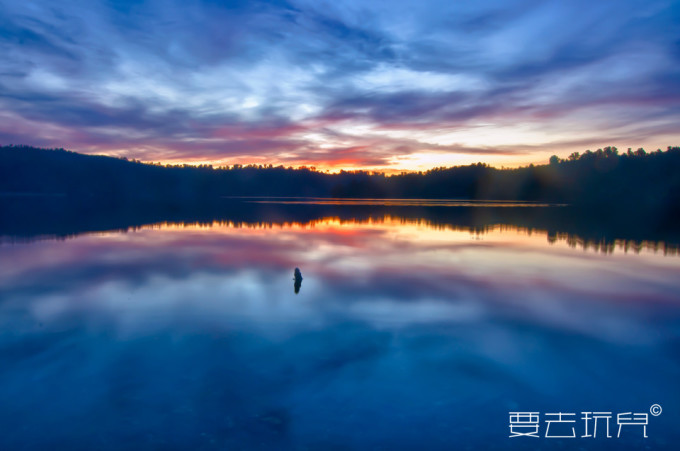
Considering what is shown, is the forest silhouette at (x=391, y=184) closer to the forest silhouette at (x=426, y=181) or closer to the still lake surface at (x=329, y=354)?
the forest silhouette at (x=426, y=181)

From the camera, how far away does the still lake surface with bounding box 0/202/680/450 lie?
7.01 meters

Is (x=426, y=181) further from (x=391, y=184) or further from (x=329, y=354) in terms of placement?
(x=329, y=354)

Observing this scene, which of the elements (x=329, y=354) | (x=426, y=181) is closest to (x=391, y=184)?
(x=426, y=181)

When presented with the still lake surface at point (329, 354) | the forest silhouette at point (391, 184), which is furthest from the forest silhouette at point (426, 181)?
the still lake surface at point (329, 354)

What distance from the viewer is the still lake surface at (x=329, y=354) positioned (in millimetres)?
7008

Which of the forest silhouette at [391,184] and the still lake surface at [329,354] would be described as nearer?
the still lake surface at [329,354]

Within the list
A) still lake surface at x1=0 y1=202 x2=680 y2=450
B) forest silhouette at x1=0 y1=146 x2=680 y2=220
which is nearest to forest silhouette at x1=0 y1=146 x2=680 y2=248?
forest silhouette at x1=0 y1=146 x2=680 y2=220

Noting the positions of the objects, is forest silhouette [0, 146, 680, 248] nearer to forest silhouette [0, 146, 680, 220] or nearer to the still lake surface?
forest silhouette [0, 146, 680, 220]

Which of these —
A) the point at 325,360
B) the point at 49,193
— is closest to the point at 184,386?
the point at 325,360

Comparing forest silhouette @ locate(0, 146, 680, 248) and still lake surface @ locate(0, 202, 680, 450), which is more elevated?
forest silhouette @ locate(0, 146, 680, 248)

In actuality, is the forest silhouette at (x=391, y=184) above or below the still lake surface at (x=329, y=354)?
above

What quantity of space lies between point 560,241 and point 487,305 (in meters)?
21.4

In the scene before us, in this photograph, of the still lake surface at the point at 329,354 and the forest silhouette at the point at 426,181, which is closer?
the still lake surface at the point at 329,354

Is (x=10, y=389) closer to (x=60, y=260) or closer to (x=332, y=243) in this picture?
(x=60, y=260)
